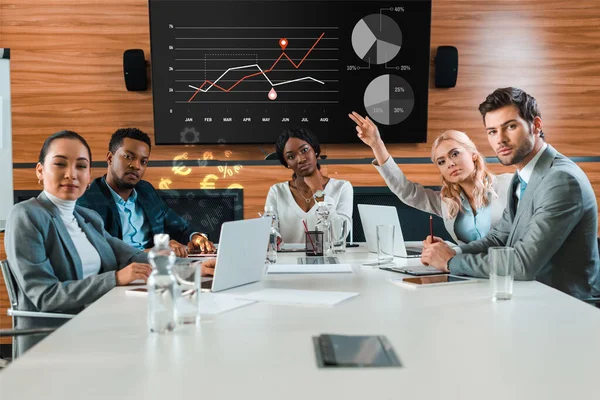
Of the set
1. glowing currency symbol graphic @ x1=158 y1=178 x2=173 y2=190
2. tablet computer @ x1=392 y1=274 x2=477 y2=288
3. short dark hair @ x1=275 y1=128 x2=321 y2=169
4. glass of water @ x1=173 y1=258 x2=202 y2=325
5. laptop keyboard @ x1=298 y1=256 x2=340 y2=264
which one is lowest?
laptop keyboard @ x1=298 y1=256 x2=340 y2=264

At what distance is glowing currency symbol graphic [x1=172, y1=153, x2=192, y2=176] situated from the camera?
4160 mm

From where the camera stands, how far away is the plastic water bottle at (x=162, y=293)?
128 centimetres

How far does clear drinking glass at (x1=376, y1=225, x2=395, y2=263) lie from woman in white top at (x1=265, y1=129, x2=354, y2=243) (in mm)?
1164

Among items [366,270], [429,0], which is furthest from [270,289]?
[429,0]

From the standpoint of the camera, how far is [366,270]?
7.30 ft

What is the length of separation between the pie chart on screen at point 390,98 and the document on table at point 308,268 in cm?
205

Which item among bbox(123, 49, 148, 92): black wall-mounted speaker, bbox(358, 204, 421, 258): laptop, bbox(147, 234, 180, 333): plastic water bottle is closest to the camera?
bbox(147, 234, 180, 333): plastic water bottle

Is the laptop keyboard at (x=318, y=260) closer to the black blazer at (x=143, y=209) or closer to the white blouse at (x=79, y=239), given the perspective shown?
the white blouse at (x=79, y=239)

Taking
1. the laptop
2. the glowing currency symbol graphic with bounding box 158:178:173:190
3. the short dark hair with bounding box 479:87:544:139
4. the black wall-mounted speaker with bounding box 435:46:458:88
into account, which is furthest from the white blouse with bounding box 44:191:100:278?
the black wall-mounted speaker with bounding box 435:46:458:88

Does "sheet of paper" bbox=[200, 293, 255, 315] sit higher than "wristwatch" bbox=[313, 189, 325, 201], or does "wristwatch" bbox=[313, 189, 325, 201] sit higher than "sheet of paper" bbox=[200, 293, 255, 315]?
Result: "wristwatch" bbox=[313, 189, 325, 201]

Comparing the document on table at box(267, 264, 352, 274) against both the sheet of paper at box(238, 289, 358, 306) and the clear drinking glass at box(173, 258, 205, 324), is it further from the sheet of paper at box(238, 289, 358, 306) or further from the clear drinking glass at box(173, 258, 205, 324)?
the clear drinking glass at box(173, 258, 205, 324)

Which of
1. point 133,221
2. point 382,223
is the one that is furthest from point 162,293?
point 133,221

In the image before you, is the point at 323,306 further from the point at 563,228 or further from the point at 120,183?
the point at 120,183

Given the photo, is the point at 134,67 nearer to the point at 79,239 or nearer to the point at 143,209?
the point at 143,209
